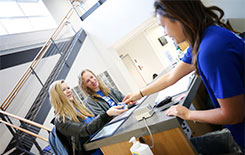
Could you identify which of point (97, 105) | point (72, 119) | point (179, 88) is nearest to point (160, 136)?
point (179, 88)

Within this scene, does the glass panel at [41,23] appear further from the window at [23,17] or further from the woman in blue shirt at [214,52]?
the woman in blue shirt at [214,52]

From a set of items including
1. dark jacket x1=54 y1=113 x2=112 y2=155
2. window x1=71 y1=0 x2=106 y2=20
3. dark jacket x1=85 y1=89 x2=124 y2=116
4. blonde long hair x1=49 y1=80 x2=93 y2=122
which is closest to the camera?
dark jacket x1=54 y1=113 x2=112 y2=155

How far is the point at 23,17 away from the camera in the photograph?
648 cm

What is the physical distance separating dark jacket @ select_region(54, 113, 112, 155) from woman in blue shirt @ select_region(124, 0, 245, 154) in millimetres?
963

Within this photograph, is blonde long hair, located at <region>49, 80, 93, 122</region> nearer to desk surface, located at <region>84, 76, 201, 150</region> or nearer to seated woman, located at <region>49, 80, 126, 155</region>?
seated woman, located at <region>49, 80, 126, 155</region>

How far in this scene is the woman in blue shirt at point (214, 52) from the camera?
28.6 inches

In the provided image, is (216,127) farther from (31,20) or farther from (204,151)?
(31,20)

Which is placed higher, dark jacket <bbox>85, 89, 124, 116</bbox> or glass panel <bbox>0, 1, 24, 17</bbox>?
glass panel <bbox>0, 1, 24, 17</bbox>

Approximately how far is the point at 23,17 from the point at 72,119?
597 centimetres

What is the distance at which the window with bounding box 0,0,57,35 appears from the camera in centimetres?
584

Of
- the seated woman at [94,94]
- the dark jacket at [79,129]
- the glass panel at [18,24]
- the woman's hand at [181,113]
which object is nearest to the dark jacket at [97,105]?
the seated woman at [94,94]

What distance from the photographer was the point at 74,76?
5.99 metres

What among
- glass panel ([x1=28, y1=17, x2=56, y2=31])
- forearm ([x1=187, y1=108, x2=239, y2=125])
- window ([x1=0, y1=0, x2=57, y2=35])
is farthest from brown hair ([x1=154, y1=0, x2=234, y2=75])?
glass panel ([x1=28, y1=17, x2=56, y2=31])

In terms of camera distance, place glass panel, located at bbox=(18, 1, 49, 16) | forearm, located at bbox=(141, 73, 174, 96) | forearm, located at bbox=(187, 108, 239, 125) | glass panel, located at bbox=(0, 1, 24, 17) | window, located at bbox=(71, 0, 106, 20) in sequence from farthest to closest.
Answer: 1. glass panel, located at bbox=(18, 1, 49, 16)
2. window, located at bbox=(71, 0, 106, 20)
3. glass panel, located at bbox=(0, 1, 24, 17)
4. forearm, located at bbox=(141, 73, 174, 96)
5. forearm, located at bbox=(187, 108, 239, 125)
